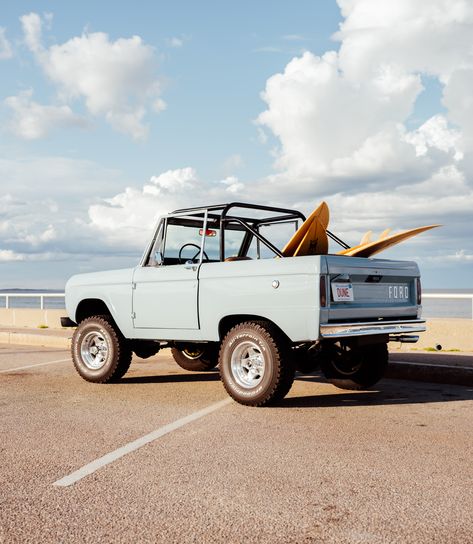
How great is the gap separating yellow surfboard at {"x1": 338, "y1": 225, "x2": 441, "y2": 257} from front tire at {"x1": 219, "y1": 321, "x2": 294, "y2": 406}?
4.67 ft

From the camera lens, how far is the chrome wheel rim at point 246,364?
7.00 meters

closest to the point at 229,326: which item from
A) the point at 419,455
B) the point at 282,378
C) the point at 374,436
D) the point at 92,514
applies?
the point at 282,378

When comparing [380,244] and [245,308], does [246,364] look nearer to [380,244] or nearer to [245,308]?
[245,308]

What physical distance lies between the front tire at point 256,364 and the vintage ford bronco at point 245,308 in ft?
0.03

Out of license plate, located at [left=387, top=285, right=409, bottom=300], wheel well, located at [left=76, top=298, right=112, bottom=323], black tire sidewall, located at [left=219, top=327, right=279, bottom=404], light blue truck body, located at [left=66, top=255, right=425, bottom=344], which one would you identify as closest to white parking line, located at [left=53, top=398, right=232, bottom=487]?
black tire sidewall, located at [left=219, top=327, right=279, bottom=404]

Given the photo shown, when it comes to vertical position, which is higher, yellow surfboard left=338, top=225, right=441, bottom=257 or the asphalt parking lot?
yellow surfboard left=338, top=225, right=441, bottom=257

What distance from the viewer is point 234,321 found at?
7.42 meters

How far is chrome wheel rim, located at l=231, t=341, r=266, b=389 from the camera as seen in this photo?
23.0 feet

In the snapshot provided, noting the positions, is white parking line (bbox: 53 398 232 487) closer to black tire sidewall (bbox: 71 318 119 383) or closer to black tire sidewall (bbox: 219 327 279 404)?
black tire sidewall (bbox: 219 327 279 404)

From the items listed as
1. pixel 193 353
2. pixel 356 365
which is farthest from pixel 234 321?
pixel 193 353

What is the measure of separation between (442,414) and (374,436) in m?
1.26

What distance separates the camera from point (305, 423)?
20.4 feet

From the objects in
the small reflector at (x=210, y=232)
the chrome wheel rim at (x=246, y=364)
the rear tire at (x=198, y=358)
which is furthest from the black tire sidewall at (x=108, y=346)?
the chrome wheel rim at (x=246, y=364)

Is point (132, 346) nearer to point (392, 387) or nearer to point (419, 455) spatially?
point (392, 387)
